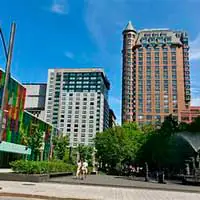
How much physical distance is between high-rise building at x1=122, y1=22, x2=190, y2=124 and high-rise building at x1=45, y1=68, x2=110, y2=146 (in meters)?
24.0

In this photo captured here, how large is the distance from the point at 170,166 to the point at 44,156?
116ft

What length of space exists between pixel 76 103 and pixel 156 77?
4915cm

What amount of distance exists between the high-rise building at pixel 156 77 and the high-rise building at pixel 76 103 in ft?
78.6

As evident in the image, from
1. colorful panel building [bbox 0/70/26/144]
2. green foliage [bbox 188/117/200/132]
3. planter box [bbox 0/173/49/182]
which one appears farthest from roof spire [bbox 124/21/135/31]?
planter box [bbox 0/173/49/182]

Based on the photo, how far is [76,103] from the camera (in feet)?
566

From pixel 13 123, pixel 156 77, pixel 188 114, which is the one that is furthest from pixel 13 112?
Result: pixel 156 77

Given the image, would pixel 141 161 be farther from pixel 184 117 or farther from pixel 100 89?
pixel 100 89

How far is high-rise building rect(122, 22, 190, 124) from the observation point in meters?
144

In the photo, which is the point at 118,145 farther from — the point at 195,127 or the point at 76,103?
the point at 76,103

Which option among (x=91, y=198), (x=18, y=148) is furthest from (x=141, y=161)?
(x=91, y=198)

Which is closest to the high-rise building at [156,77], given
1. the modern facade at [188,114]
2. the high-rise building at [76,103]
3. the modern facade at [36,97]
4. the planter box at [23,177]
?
the modern facade at [188,114]

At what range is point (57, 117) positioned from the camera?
17075 centimetres

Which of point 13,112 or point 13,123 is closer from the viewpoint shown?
point 13,112

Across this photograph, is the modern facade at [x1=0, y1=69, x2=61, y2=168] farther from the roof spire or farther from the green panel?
the roof spire
